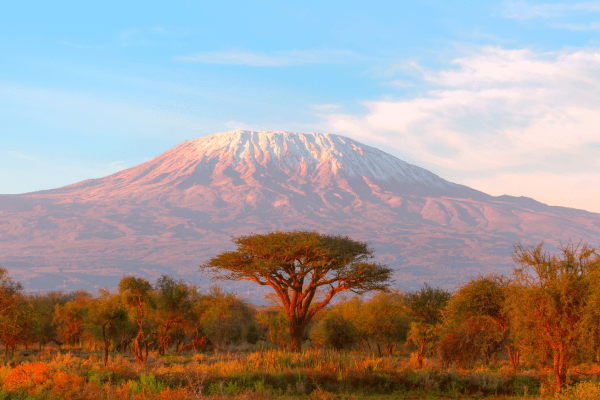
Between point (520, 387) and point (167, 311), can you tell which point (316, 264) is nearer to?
point (520, 387)

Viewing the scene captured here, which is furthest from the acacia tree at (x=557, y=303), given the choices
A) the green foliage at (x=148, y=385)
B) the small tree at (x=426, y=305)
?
the small tree at (x=426, y=305)

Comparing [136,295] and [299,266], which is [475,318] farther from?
[136,295]

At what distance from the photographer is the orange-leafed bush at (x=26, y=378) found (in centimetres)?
1598

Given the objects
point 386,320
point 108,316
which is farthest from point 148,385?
point 386,320

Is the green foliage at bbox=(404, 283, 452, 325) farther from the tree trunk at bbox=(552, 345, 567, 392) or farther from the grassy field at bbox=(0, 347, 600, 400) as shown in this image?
the tree trunk at bbox=(552, 345, 567, 392)

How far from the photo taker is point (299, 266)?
32.7 m

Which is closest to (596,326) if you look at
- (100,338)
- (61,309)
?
(100,338)

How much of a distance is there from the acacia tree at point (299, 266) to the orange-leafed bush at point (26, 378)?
53.1 feet

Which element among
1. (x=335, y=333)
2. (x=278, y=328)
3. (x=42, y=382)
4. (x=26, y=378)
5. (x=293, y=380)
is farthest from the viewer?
(x=278, y=328)

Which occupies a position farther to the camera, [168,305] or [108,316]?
[168,305]

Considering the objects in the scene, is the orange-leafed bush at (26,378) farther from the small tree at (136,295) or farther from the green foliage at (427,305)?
the green foliage at (427,305)

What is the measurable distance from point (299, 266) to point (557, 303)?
16.3 metres

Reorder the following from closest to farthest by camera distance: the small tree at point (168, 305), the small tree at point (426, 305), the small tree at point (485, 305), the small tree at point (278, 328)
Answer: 1. the small tree at point (485, 305)
2. the small tree at point (426, 305)
3. the small tree at point (168, 305)
4. the small tree at point (278, 328)

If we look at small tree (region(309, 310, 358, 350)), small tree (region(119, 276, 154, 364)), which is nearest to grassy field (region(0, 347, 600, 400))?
small tree (region(119, 276, 154, 364))
